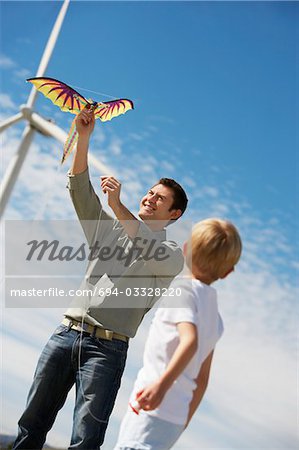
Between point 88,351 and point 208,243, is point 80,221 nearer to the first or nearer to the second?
point 88,351

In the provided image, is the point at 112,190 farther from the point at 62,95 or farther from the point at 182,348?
the point at 62,95

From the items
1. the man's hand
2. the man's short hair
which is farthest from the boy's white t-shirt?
the man's short hair

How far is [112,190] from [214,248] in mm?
989

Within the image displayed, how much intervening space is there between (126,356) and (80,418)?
1.57 ft

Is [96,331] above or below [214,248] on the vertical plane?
below

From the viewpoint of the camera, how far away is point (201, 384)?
9.86ft

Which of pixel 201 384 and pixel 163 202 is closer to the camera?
pixel 201 384

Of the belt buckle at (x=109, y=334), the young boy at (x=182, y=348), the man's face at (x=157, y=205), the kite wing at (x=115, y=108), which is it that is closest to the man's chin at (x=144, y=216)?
the man's face at (x=157, y=205)

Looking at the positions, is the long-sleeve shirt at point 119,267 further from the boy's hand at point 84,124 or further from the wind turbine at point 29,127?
the wind turbine at point 29,127

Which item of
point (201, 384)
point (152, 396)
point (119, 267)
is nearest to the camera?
point (152, 396)

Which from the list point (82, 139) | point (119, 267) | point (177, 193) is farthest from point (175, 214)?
point (82, 139)

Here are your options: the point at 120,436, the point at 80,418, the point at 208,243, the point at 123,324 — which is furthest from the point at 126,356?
the point at 208,243

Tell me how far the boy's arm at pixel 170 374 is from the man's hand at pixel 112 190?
1.16 meters

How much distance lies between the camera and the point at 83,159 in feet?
13.0
